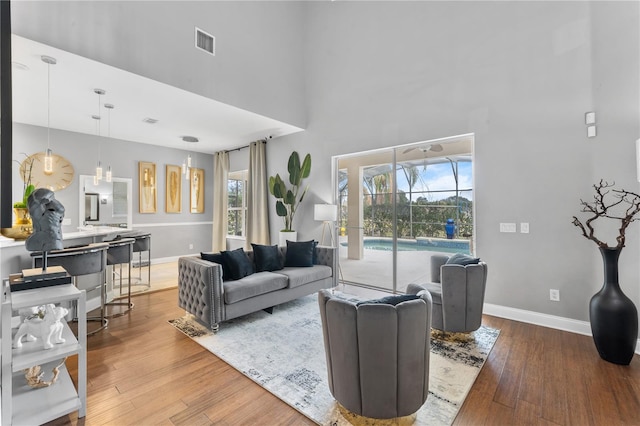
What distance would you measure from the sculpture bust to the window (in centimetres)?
530

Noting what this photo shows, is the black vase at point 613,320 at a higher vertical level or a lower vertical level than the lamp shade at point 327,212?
lower

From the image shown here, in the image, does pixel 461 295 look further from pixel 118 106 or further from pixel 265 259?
pixel 118 106

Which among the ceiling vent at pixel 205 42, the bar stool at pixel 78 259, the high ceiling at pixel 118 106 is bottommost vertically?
the bar stool at pixel 78 259

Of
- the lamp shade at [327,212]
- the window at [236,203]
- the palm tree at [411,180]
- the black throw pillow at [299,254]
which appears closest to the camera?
the black throw pillow at [299,254]

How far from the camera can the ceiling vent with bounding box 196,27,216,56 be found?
4.05 meters

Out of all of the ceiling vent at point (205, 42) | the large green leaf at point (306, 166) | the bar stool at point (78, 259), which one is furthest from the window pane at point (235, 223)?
the bar stool at point (78, 259)

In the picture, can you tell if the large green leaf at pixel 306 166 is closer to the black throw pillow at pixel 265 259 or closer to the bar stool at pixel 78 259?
the black throw pillow at pixel 265 259

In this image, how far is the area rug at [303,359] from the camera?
6.31ft

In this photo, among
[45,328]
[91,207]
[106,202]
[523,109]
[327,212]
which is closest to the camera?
[45,328]

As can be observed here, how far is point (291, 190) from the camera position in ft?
18.8

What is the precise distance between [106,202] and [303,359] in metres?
6.07

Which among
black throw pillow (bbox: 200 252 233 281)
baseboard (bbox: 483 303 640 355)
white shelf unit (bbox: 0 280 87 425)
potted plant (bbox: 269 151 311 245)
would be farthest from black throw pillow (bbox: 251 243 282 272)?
baseboard (bbox: 483 303 640 355)

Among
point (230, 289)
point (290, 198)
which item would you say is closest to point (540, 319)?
point (230, 289)

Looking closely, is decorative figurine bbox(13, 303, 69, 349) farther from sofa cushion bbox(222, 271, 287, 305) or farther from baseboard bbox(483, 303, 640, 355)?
→ baseboard bbox(483, 303, 640, 355)
